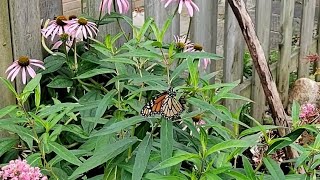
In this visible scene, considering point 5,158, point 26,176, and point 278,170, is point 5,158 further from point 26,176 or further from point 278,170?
point 278,170

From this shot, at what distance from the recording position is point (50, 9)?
2.59 metres

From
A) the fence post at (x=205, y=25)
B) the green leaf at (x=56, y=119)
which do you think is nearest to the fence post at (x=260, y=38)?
the fence post at (x=205, y=25)

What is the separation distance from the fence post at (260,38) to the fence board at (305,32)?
575 mm

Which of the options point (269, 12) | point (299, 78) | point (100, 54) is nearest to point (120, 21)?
point (100, 54)

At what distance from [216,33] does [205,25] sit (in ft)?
0.44

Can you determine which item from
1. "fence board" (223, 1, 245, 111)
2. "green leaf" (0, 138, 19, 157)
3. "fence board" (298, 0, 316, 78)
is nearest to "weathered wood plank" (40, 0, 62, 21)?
"green leaf" (0, 138, 19, 157)

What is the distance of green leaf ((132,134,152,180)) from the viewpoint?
1.68 m

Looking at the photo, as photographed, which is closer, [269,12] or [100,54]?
[100,54]

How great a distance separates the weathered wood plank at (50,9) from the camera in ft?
8.43

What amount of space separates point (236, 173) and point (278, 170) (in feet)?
0.39

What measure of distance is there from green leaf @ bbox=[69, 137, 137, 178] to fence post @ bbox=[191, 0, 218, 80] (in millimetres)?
1472

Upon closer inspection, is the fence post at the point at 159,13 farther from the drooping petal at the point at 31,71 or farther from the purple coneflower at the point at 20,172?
the purple coneflower at the point at 20,172

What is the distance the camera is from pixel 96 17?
2.71 meters

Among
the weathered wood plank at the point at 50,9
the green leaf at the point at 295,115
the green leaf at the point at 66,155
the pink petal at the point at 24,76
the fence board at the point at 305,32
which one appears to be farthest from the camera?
the fence board at the point at 305,32
